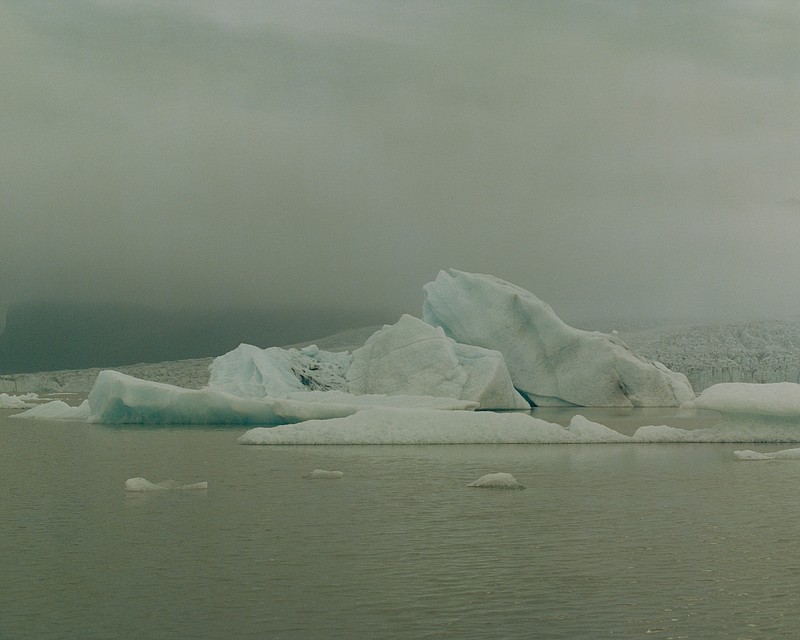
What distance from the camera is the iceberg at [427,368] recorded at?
2486cm

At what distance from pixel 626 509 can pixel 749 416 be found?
7.11 meters

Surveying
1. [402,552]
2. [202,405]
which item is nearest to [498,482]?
[402,552]

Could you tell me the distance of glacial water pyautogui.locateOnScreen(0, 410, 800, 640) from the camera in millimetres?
5125

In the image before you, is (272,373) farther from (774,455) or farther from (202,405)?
(774,455)

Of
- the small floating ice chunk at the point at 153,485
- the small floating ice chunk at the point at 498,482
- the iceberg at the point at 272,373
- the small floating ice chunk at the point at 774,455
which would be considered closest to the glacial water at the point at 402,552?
the small floating ice chunk at the point at 153,485

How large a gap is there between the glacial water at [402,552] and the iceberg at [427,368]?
12343mm

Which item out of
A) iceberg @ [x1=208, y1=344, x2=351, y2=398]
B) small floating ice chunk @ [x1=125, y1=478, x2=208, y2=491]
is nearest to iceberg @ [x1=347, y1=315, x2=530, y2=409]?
iceberg @ [x1=208, y1=344, x2=351, y2=398]

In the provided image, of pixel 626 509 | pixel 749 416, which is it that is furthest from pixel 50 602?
pixel 749 416

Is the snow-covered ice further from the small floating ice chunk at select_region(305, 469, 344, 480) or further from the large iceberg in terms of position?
the large iceberg

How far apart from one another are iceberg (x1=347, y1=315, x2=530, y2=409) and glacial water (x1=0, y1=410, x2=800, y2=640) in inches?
486

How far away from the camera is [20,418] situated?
27047 millimetres

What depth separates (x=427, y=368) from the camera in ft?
82.5

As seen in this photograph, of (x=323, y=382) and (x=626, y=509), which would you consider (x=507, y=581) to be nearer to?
(x=626, y=509)

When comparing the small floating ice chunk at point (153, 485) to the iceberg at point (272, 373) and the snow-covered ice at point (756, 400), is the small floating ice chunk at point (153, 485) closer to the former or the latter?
the snow-covered ice at point (756, 400)
